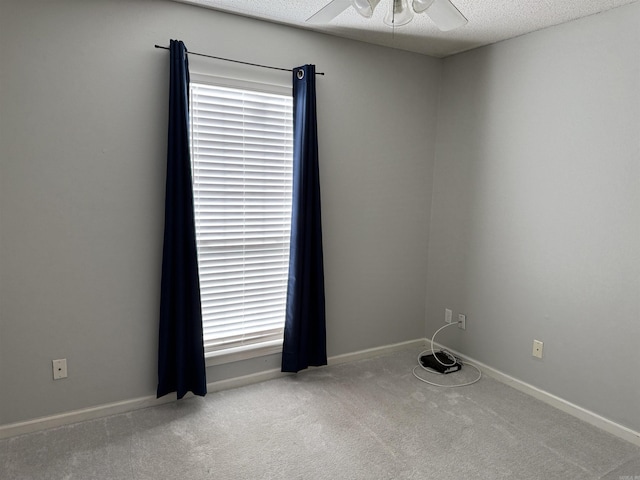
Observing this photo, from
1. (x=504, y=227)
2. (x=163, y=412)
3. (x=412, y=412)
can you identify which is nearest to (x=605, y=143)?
(x=504, y=227)

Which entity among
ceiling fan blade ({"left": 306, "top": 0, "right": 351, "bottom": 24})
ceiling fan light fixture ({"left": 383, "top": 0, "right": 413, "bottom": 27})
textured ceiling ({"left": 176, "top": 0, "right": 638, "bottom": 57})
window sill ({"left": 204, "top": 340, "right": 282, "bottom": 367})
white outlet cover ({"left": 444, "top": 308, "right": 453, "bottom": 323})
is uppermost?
textured ceiling ({"left": 176, "top": 0, "right": 638, "bottom": 57})

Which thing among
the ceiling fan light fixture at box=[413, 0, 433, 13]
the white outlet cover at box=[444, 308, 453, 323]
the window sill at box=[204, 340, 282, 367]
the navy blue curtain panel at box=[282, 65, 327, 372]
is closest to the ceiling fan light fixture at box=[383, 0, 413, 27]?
the ceiling fan light fixture at box=[413, 0, 433, 13]

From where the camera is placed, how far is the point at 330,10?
6.23ft

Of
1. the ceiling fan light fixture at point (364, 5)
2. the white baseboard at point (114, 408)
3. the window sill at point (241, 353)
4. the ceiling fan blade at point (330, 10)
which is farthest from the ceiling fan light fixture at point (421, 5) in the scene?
the white baseboard at point (114, 408)

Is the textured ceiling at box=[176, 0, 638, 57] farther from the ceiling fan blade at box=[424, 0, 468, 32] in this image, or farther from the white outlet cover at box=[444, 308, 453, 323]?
the white outlet cover at box=[444, 308, 453, 323]

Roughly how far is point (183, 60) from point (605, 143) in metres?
2.51

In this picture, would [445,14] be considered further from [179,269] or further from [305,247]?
[179,269]

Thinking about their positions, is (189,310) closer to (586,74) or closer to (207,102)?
(207,102)

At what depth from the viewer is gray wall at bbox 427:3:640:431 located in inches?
101

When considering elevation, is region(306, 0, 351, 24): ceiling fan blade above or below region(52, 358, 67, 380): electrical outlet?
above

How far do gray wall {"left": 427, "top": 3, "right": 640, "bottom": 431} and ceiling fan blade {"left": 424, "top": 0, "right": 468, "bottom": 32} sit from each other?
4.28ft

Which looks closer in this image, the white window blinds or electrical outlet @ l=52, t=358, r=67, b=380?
electrical outlet @ l=52, t=358, r=67, b=380

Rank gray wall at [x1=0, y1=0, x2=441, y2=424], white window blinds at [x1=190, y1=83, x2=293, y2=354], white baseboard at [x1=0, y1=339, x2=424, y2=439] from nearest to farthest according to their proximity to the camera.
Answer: gray wall at [x1=0, y1=0, x2=441, y2=424]
white baseboard at [x1=0, y1=339, x2=424, y2=439]
white window blinds at [x1=190, y1=83, x2=293, y2=354]

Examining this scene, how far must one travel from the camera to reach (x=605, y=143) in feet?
8.61
